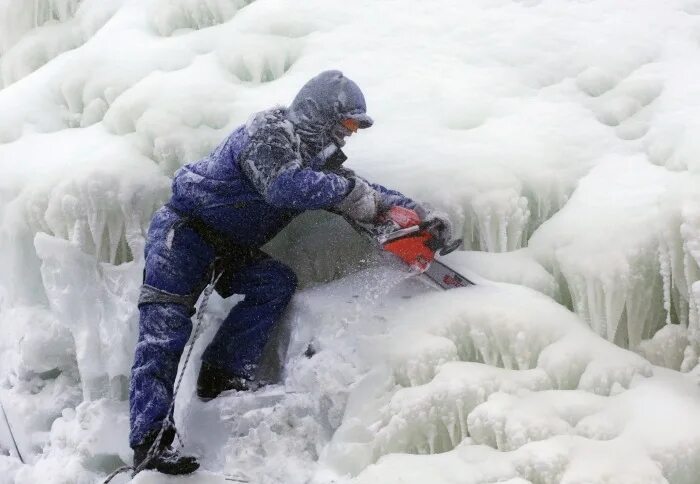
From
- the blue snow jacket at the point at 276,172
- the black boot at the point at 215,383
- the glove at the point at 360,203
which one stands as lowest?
the black boot at the point at 215,383

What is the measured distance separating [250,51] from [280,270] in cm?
147

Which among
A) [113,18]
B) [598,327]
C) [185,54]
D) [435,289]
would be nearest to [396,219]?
[435,289]

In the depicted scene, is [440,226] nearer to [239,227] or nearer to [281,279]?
[281,279]

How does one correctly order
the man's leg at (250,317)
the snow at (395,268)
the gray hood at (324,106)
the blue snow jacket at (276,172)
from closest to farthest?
the snow at (395,268)
the blue snow jacket at (276,172)
the gray hood at (324,106)
the man's leg at (250,317)

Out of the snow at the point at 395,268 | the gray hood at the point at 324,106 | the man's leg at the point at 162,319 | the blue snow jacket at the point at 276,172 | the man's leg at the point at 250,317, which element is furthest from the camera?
the man's leg at the point at 250,317

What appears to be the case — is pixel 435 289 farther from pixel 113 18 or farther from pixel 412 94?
pixel 113 18

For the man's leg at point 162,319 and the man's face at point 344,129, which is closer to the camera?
the man's leg at point 162,319

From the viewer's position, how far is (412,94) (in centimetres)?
350

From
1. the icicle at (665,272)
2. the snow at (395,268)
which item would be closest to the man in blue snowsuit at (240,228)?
the snow at (395,268)

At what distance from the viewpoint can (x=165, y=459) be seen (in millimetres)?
2404

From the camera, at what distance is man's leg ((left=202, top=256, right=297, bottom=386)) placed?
283 centimetres

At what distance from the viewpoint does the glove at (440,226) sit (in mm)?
2672

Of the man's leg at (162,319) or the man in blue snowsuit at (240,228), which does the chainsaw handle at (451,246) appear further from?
the man's leg at (162,319)

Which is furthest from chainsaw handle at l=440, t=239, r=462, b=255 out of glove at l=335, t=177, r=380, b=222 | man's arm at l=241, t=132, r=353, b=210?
man's arm at l=241, t=132, r=353, b=210
